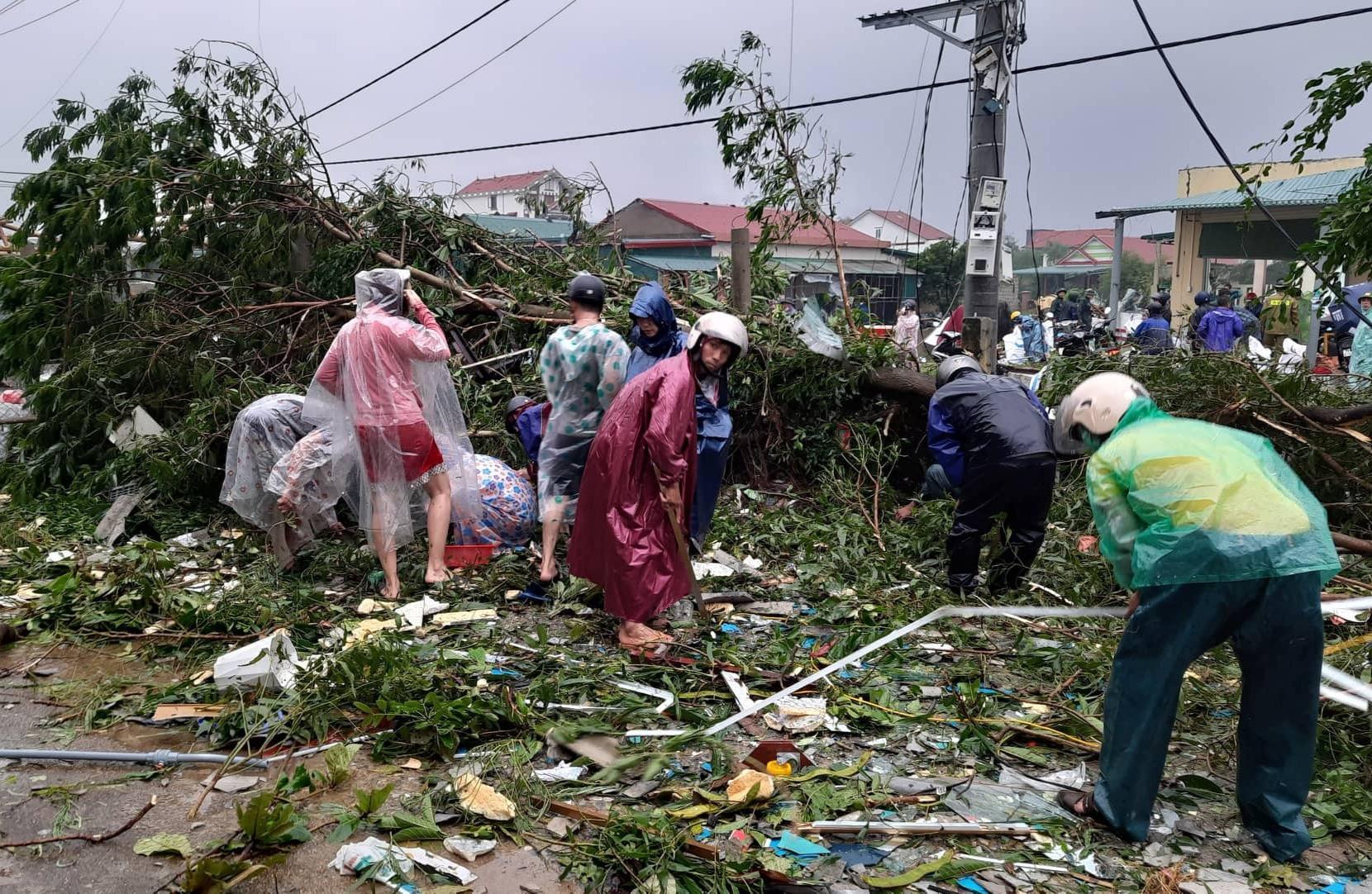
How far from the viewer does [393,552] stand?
514cm

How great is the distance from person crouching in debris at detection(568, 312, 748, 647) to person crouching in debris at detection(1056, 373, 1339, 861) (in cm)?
184

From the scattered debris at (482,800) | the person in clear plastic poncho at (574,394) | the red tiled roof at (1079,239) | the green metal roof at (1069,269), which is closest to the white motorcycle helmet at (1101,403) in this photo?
the scattered debris at (482,800)

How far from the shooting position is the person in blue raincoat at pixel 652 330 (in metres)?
5.27

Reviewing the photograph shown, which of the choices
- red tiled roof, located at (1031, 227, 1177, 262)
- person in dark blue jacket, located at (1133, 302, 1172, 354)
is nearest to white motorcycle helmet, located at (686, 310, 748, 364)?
person in dark blue jacket, located at (1133, 302, 1172, 354)

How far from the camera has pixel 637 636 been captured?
14.5 feet

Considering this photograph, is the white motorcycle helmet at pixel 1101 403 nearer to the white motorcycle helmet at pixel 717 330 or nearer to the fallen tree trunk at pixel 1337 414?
the white motorcycle helmet at pixel 717 330

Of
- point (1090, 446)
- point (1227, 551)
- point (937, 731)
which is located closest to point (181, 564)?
point (937, 731)

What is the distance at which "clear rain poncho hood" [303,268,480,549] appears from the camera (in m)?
4.96

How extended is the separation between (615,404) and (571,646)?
Result: 1085 millimetres

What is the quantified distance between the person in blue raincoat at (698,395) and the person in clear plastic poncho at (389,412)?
1.02 m

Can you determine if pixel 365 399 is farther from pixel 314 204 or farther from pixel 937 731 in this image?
pixel 314 204

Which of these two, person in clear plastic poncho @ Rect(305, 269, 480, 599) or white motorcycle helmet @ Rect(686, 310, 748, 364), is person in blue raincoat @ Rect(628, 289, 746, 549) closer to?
white motorcycle helmet @ Rect(686, 310, 748, 364)

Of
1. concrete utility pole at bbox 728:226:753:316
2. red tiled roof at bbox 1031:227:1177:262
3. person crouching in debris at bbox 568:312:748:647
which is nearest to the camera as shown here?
person crouching in debris at bbox 568:312:748:647

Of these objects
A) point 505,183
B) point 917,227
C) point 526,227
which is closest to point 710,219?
point 917,227
